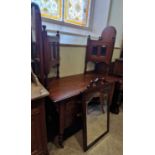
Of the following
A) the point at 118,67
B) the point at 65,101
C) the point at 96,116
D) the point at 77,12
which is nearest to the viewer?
the point at 65,101

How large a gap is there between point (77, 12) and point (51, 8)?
0.49m

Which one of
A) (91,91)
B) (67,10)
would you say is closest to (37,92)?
(91,91)

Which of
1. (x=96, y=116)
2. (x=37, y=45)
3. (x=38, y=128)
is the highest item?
(x=37, y=45)

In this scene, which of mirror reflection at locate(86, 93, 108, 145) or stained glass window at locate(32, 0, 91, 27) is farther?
stained glass window at locate(32, 0, 91, 27)

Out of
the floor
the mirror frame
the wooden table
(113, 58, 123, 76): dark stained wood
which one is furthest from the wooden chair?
the floor

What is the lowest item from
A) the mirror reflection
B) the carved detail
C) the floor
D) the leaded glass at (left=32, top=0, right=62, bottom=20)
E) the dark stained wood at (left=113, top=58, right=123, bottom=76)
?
the floor

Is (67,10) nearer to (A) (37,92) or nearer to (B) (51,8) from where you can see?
(B) (51,8)

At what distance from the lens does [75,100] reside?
1390mm

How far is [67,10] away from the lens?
1.91 m

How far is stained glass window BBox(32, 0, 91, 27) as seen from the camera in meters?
1.70

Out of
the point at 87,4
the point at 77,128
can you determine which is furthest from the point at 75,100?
the point at 87,4

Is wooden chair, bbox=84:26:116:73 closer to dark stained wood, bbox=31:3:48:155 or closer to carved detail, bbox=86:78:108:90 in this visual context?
carved detail, bbox=86:78:108:90
